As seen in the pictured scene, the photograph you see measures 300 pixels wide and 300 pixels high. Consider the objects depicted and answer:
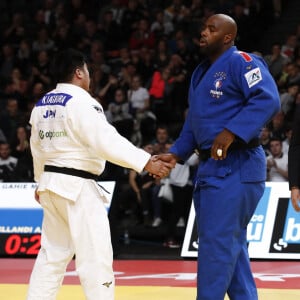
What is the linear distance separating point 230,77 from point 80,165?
4.10 ft

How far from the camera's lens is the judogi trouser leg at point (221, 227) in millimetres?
5348

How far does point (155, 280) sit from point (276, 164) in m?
3.84

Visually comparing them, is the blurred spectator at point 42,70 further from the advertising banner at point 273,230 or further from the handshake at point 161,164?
the handshake at point 161,164

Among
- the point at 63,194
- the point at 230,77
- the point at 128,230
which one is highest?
the point at 230,77

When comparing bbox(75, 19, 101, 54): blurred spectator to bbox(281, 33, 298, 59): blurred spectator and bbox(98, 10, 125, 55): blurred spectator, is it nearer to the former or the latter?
bbox(98, 10, 125, 55): blurred spectator

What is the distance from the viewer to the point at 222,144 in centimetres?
525

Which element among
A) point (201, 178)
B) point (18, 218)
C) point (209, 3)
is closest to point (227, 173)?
point (201, 178)

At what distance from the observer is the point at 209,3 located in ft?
57.9

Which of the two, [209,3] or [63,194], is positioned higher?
[209,3]

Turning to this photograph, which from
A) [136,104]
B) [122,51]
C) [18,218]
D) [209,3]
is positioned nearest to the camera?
[18,218]

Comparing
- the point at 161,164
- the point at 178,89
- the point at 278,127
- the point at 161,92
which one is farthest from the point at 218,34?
the point at 161,92

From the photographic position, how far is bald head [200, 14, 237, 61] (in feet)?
18.2

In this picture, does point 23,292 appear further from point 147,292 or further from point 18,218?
point 18,218

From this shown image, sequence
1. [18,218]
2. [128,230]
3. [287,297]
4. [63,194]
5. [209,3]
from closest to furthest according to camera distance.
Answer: [63,194], [287,297], [18,218], [128,230], [209,3]
